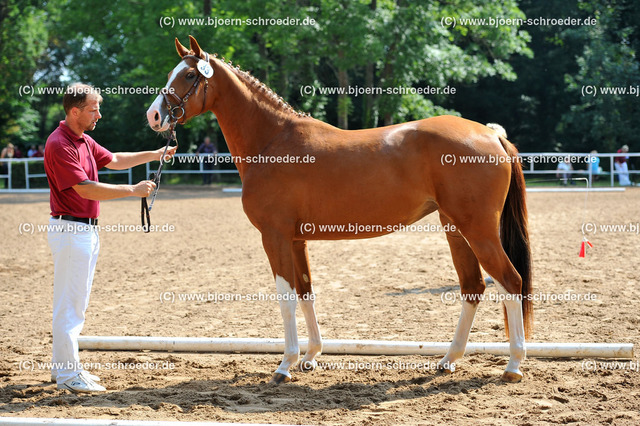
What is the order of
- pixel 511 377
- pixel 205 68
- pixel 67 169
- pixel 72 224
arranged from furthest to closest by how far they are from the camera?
pixel 205 68, pixel 511 377, pixel 72 224, pixel 67 169

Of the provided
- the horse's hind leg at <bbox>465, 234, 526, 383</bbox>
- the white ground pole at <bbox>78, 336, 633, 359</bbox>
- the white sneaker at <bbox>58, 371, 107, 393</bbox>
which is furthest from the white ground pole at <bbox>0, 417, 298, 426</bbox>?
the horse's hind leg at <bbox>465, 234, 526, 383</bbox>

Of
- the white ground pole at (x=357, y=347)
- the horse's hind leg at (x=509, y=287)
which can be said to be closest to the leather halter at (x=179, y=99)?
the white ground pole at (x=357, y=347)

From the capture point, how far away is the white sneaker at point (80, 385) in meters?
4.67

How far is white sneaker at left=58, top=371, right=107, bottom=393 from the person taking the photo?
4.67 m

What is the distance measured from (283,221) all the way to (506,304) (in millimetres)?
1863

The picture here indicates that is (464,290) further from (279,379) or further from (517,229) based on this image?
(279,379)

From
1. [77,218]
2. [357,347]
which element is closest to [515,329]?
[357,347]

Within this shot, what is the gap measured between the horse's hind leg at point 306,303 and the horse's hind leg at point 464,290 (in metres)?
1.04

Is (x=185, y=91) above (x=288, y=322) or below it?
above

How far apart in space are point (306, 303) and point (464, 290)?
1.34 metres

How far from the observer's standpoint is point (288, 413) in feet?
13.7

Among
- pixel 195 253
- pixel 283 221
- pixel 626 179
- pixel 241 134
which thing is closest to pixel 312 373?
pixel 283 221

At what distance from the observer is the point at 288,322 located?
198 inches

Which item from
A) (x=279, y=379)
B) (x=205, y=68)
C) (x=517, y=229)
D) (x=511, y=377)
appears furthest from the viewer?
(x=517, y=229)
